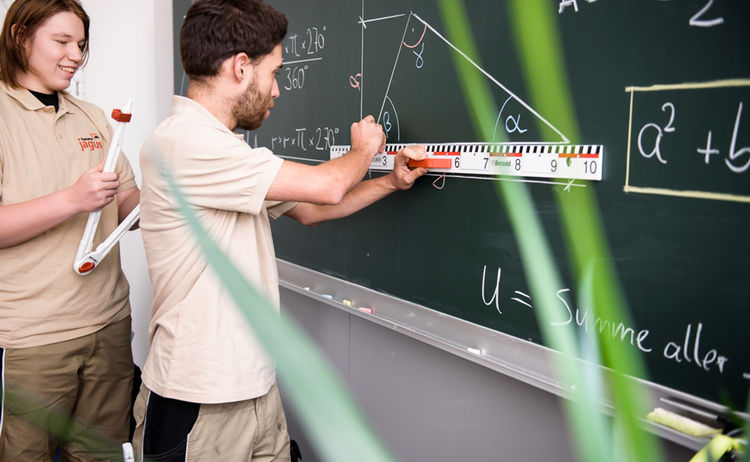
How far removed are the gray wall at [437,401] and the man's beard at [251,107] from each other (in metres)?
0.49

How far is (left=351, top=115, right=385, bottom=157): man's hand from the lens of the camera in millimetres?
1488

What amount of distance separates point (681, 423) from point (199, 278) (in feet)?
3.38

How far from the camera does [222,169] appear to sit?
1253 millimetres

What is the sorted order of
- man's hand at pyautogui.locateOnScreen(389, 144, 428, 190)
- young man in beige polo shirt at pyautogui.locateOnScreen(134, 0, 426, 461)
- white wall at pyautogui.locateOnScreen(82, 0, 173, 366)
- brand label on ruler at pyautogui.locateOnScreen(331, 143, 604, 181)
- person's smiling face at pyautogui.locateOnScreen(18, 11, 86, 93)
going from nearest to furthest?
brand label on ruler at pyautogui.locateOnScreen(331, 143, 604, 181), young man in beige polo shirt at pyautogui.locateOnScreen(134, 0, 426, 461), man's hand at pyautogui.locateOnScreen(389, 144, 428, 190), person's smiling face at pyautogui.locateOnScreen(18, 11, 86, 93), white wall at pyautogui.locateOnScreen(82, 0, 173, 366)

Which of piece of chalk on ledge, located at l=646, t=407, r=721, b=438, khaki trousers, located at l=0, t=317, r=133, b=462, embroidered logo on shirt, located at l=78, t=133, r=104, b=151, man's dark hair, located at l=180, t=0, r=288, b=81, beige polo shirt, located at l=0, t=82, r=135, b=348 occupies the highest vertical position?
man's dark hair, located at l=180, t=0, r=288, b=81

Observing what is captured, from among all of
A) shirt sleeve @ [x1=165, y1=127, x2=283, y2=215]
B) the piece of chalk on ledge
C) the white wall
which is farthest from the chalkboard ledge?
the white wall

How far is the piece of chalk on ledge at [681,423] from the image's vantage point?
0.99 m

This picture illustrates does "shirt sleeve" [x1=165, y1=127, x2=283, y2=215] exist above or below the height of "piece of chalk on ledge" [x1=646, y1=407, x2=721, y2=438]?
above

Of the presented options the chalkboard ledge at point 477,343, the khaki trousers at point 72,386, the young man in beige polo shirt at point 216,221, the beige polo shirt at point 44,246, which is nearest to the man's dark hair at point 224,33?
the young man in beige polo shirt at point 216,221

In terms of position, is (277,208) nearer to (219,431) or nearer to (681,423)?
(219,431)

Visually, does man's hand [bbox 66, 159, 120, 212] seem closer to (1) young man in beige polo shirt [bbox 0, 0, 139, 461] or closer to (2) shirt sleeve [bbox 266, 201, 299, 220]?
(1) young man in beige polo shirt [bbox 0, 0, 139, 461]

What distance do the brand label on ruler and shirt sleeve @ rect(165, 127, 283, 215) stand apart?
0.45 metres

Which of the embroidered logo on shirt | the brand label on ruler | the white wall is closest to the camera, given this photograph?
the brand label on ruler

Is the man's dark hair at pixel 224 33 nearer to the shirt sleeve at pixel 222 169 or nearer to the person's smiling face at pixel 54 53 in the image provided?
the shirt sleeve at pixel 222 169
